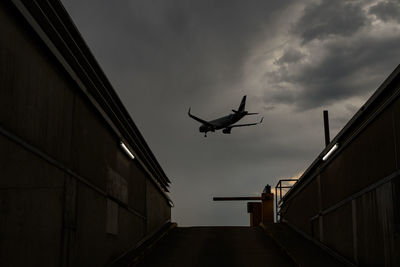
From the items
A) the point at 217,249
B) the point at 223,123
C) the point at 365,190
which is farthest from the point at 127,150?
the point at 223,123

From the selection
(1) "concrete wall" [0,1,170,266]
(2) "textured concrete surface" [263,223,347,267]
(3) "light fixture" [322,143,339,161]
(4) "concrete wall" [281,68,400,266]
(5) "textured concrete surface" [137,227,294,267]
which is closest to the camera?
(1) "concrete wall" [0,1,170,266]

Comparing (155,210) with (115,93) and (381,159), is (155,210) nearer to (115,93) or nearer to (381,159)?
(115,93)

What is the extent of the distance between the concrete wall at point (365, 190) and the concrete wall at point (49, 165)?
6.89 metres

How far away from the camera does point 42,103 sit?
10.0 metres

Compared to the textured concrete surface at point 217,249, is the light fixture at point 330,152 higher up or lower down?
higher up

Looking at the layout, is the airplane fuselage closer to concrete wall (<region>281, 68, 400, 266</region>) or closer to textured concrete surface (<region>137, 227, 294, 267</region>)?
textured concrete surface (<region>137, 227, 294, 267</region>)

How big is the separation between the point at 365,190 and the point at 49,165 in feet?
26.2

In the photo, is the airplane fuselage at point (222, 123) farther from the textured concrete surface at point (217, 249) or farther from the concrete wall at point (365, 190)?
the concrete wall at point (365, 190)

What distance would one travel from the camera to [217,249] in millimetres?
19281

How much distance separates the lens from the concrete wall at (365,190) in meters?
11.6

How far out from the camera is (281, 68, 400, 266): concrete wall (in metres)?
11.6

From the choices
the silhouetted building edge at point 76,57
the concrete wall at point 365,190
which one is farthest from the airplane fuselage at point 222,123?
the silhouetted building edge at point 76,57

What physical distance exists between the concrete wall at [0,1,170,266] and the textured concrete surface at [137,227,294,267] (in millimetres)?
2235

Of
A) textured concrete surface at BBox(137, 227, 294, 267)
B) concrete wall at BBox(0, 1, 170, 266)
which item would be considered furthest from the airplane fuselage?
concrete wall at BBox(0, 1, 170, 266)
